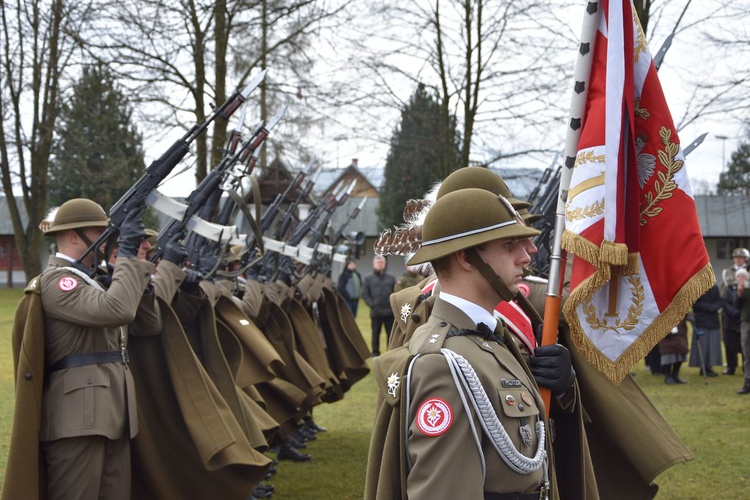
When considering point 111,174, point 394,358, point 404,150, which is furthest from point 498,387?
point 111,174

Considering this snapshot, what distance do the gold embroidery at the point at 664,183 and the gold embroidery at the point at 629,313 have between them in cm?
24

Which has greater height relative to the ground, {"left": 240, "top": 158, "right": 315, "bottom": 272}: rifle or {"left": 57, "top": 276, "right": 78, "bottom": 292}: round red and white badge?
{"left": 240, "top": 158, "right": 315, "bottom": 272}: rifle

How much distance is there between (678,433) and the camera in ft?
29.3

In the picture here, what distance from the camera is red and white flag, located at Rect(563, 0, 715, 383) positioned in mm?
3059

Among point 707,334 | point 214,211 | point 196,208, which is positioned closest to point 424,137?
point 707,334

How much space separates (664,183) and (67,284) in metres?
2.92

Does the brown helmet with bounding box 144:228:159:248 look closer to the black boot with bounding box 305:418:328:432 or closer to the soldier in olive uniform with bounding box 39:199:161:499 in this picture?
the soldier in olive uniform with bounding box 39:199:161:499

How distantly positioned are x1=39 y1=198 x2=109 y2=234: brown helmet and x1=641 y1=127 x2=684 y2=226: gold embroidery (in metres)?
2.99

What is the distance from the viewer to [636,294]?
3.23 meters

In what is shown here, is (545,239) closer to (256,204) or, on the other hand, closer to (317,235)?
(256,204)

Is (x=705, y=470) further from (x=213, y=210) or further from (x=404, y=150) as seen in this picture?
(x=404, y=150)

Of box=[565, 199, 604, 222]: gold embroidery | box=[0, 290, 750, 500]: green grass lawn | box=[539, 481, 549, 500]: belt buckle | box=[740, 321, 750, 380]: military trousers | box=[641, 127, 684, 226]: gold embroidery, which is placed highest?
box=[641, 127, 684, 226]: gold embroidery

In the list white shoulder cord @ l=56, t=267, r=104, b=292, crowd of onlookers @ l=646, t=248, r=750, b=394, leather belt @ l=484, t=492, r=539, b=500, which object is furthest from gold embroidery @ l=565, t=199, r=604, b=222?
crowd of onlookers @ l=646, t=248, r=750, b=394

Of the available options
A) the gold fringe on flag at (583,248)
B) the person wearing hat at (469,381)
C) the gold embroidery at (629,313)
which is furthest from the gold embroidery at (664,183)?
the person wearing hat at (469,381)
